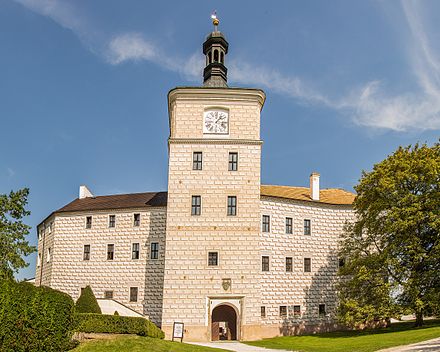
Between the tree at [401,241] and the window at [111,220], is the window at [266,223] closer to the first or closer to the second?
the tree at [401,241]

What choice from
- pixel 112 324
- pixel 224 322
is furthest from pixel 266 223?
pixel 112 324

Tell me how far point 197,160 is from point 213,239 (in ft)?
16.4

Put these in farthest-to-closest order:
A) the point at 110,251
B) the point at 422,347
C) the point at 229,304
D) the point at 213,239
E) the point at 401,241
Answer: the point at 110,251 < the point at 213,239 < the point at 229,304 < the point at 401,241 < the point at 422,347

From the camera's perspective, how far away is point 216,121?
3225 cm

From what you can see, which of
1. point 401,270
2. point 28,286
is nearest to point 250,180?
point 401,270

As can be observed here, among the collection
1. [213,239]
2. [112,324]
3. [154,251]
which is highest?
[213,239]

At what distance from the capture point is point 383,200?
29.7 m

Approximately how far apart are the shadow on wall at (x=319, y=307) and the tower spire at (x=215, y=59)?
1417 cm

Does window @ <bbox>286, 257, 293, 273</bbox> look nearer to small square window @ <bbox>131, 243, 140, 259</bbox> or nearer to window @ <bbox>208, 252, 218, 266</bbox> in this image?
window @ <bbox>208, 252, 218, 266</bbox>

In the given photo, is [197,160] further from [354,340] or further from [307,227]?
[354,340]

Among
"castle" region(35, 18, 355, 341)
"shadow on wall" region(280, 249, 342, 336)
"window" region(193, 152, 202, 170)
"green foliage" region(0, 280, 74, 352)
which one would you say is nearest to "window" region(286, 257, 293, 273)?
"castle" region(35, 18, 355, 341)

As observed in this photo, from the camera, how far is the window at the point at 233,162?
3167 cm

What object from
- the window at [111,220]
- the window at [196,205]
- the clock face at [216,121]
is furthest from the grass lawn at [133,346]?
the window at [111,220]

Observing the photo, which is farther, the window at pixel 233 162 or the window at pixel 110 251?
the window at pixel 110 251
